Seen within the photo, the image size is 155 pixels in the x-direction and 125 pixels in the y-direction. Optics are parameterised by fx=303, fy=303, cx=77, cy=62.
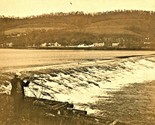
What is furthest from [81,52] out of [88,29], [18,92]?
[18,92]

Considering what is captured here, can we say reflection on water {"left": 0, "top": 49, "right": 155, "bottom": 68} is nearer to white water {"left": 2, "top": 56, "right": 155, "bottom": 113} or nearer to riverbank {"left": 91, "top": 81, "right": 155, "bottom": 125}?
white water {"left": 2, "top": 56, "right": 155, "bottom": 113}

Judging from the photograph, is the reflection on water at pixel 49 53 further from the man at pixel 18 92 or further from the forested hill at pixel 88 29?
the man at pixel 18 92

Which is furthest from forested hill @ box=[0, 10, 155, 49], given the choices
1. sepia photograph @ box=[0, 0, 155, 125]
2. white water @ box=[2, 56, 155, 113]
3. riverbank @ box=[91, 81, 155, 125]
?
riverbank @ box=[91, 81, 155, 125]

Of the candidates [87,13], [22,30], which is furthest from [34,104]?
[87,13]

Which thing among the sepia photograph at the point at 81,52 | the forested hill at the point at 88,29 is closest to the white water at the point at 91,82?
the sepia photograph at the point at 81,52

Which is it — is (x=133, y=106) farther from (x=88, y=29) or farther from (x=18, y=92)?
(x=18, y=92)

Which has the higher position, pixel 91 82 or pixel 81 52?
pixel 81 52

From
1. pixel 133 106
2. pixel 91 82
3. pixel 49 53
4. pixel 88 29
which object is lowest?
pixel 133 106

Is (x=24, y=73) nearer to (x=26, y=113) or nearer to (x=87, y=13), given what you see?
(x=26, y=113)
